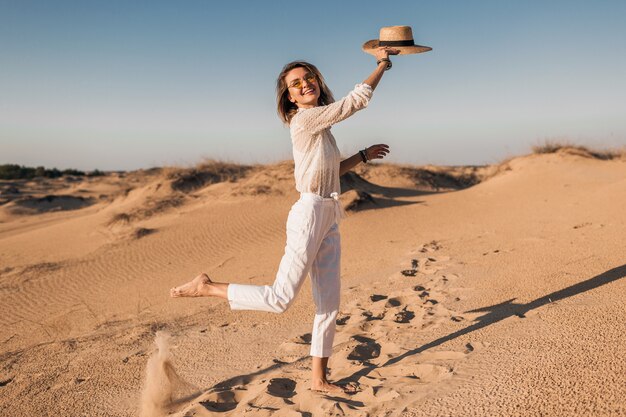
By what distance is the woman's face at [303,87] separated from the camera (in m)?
2.85

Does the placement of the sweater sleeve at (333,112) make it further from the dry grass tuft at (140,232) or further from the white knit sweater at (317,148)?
the dry grass tuft at (140,232)

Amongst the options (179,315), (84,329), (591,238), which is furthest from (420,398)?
(591,238)

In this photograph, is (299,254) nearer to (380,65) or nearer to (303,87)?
(303,87)

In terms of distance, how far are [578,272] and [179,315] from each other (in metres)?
3.95

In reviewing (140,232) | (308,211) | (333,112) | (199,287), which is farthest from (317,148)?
(140,232)

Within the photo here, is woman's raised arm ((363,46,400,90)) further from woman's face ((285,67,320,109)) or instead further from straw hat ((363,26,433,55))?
woman's face ((285,67,320,109))

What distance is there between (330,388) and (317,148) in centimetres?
135

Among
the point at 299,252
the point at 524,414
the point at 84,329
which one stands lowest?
the point at 84,329

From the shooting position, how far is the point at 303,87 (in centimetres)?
286

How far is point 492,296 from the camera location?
4.56 meters

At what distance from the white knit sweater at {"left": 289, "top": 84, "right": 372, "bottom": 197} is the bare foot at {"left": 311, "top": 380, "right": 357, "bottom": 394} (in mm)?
1089

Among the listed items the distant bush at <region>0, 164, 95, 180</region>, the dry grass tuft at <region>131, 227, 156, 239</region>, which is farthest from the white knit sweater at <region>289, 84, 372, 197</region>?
the distant bush at <region>0, 164, 95, 180</region>

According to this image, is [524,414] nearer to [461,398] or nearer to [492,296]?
[461,398]

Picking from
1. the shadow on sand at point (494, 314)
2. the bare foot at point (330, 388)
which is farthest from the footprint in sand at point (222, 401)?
the bare foot at point (330, 388)
